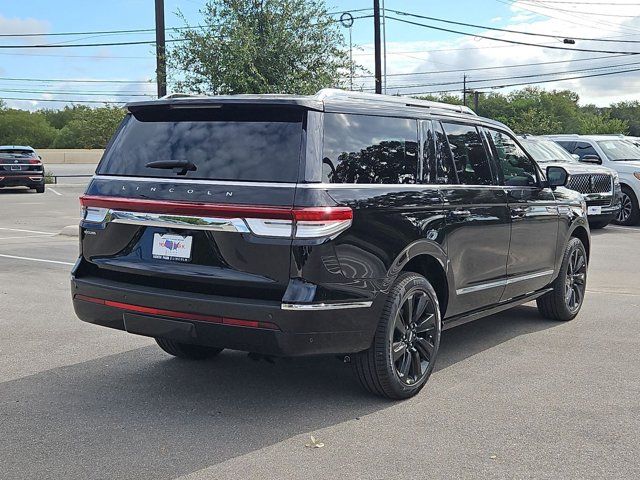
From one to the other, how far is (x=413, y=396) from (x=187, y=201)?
195 cm

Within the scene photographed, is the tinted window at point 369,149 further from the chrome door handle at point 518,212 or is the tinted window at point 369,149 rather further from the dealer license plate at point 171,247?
the chrome door handle at point 518,212

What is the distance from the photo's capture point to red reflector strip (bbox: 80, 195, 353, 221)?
4.25 m

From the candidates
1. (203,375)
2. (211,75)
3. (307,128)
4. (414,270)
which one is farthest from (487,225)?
(211,75)

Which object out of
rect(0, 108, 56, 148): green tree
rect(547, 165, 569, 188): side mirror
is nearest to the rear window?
rect(547, 165, 569, 188): side mirror

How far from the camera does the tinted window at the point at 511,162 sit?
6293 millimetres

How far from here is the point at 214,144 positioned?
→ 4645mm

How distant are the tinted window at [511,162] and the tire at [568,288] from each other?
1003 millimetres

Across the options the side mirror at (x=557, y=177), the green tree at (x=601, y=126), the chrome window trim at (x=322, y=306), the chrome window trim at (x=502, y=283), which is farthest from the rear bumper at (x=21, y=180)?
the green tree at (x=601, y=126)

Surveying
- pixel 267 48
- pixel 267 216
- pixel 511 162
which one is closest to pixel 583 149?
pixel 267 48

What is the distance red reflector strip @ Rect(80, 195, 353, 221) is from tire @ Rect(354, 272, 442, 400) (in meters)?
0.73

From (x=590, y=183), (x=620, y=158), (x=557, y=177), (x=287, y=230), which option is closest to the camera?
(x=287, y=230)

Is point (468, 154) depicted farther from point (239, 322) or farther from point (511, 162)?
point (239, 322)

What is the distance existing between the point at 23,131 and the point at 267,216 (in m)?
96.3

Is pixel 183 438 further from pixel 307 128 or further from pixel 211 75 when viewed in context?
pixel 211 75
